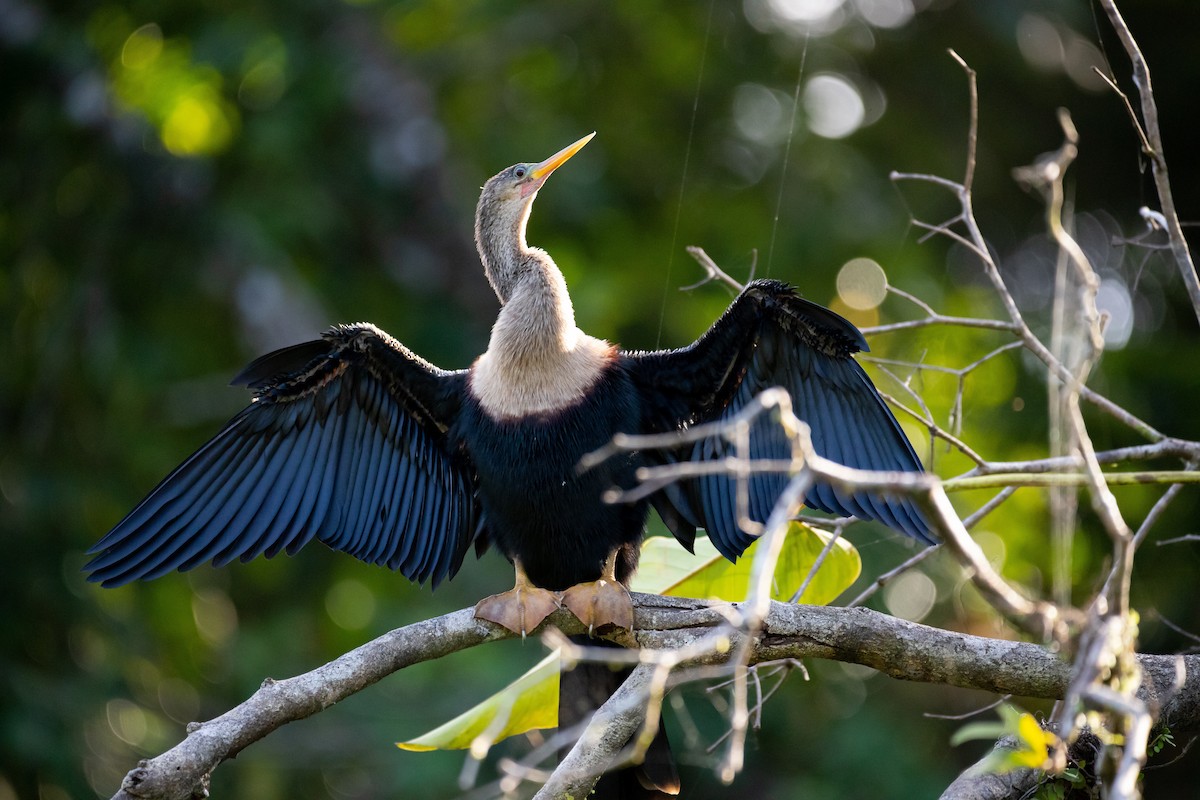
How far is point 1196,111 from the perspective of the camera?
6.41 m

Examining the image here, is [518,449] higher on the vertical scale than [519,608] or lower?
higher

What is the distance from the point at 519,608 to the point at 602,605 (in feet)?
0.66

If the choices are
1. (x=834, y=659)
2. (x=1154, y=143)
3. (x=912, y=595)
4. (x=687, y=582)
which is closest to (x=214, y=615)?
(x=912, y=595)

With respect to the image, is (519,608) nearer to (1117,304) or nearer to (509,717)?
(509,717)

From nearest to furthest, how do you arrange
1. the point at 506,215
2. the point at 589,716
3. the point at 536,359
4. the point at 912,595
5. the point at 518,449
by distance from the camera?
the point at 589,716 → the point at 518,449 → the point at 536,359 → the point at 506,215 → the point at 912,595

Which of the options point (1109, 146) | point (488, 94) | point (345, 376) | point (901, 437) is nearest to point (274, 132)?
point (488, 94)

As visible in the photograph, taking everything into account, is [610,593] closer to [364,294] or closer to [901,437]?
[901,437]

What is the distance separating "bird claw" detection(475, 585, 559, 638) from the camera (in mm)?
2908

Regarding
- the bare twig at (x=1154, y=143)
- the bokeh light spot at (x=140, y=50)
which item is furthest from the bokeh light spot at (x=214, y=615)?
the bare twig at (x=1154, y=143)

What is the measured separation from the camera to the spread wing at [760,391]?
3191 mm

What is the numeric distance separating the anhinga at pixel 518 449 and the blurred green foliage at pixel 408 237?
276 centimetres

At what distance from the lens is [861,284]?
6.82 meters

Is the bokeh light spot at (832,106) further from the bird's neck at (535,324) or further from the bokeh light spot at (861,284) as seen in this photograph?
the bird's neck at (535,324)

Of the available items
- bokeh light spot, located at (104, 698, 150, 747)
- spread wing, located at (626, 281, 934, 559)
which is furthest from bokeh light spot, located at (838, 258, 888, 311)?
bokeh light spot, located at (104, 698, 150, 747)
